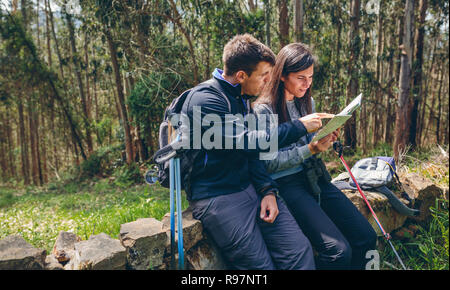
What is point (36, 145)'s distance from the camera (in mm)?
16469

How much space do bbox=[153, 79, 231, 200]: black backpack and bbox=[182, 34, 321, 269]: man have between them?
31 millimetres

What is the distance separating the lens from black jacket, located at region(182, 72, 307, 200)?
193 centimetres

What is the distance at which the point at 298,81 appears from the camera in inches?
99.7

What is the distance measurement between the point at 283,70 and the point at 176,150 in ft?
3.75

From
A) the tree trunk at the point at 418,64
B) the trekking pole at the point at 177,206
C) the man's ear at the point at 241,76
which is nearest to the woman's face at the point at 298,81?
the man's ear at the point at 241,76

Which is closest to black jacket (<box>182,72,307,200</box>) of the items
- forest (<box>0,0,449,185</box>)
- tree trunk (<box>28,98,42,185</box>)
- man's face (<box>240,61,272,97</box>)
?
man's face (<box>240,61,272,97</box>)

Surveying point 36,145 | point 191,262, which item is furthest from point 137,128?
point 191,262

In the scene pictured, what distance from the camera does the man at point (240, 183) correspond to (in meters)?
1.92

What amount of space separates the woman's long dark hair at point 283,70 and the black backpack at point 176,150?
1.96ft

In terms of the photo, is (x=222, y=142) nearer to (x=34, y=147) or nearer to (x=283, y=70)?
(x=283, y=70)

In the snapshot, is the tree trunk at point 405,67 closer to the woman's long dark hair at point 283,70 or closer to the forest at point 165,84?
the forest at point 165,84
